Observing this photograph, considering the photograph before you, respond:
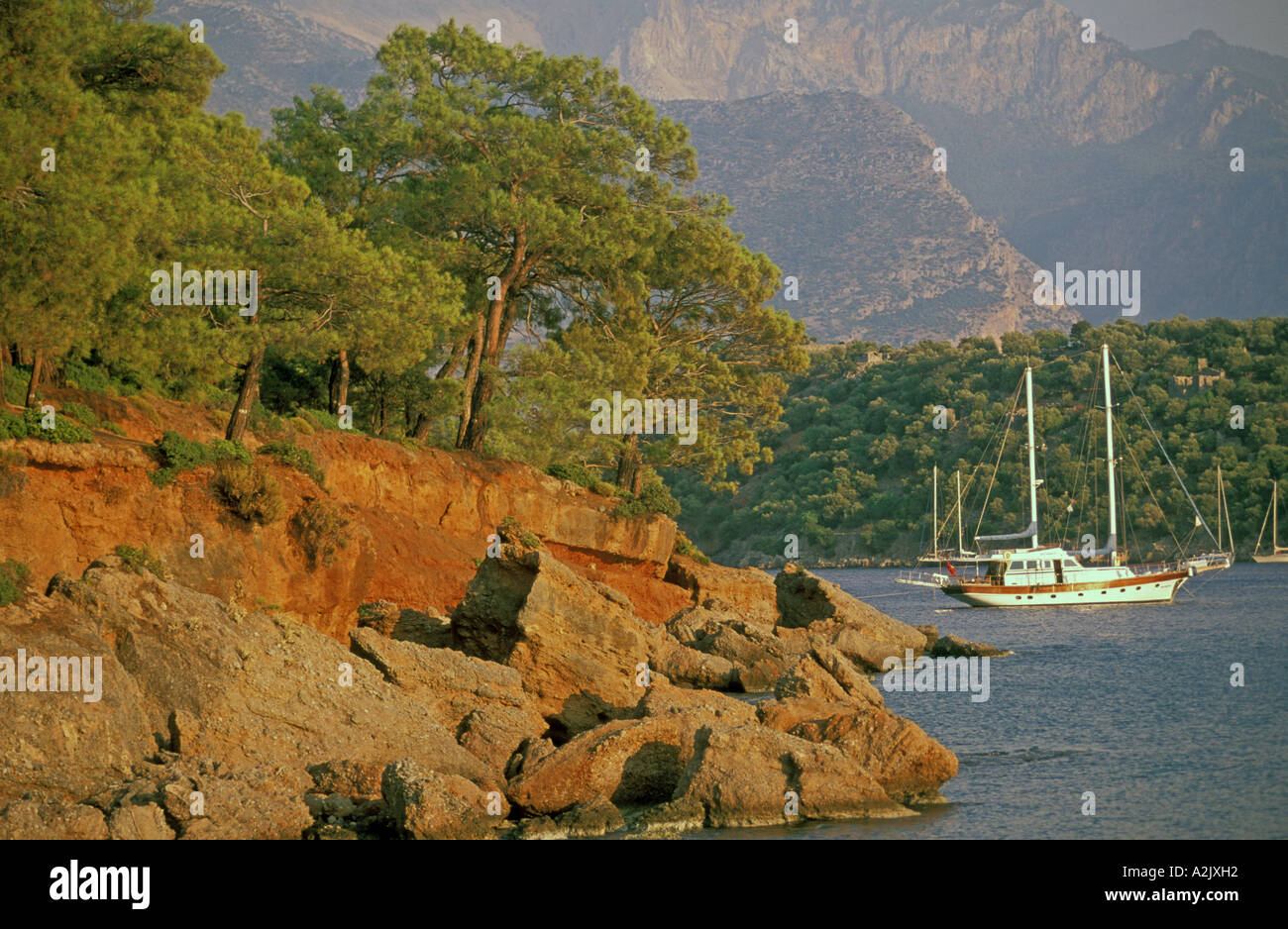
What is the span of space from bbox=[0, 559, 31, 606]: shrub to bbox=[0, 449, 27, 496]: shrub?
2.36 m

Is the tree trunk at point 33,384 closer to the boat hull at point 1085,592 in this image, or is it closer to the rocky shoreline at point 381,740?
the rocky shoreline at point 381,740

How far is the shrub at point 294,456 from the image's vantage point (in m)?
29.5

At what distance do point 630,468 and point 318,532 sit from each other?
1882 centimetres

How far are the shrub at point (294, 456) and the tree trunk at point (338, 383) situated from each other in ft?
15.3

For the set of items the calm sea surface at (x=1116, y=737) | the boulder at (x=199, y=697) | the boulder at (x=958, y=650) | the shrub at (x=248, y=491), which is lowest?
the calm sea surface at (x=1116, y=737)

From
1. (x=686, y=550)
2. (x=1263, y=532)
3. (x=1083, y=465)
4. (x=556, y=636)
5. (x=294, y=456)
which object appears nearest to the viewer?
(x=556, y=636)

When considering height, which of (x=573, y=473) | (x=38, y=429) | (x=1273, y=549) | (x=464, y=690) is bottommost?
(x=464, y=690)

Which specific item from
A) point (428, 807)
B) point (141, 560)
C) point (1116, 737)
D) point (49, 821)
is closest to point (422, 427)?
point (141, 560)

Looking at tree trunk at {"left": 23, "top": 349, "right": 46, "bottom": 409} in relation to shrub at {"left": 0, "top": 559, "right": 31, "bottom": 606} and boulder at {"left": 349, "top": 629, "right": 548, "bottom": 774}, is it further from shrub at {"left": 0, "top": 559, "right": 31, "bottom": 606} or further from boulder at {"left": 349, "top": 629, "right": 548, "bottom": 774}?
boulder at {"left": 349, "top": 629, "right": 548, "bottom": 774}

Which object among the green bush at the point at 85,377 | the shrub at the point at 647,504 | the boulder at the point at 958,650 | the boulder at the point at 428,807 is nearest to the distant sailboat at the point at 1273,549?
the boulder at the point at 958,650

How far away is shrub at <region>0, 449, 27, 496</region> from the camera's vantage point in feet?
73.5

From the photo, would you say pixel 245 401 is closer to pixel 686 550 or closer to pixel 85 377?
pixel 85 377

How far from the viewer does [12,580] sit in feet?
62.3
